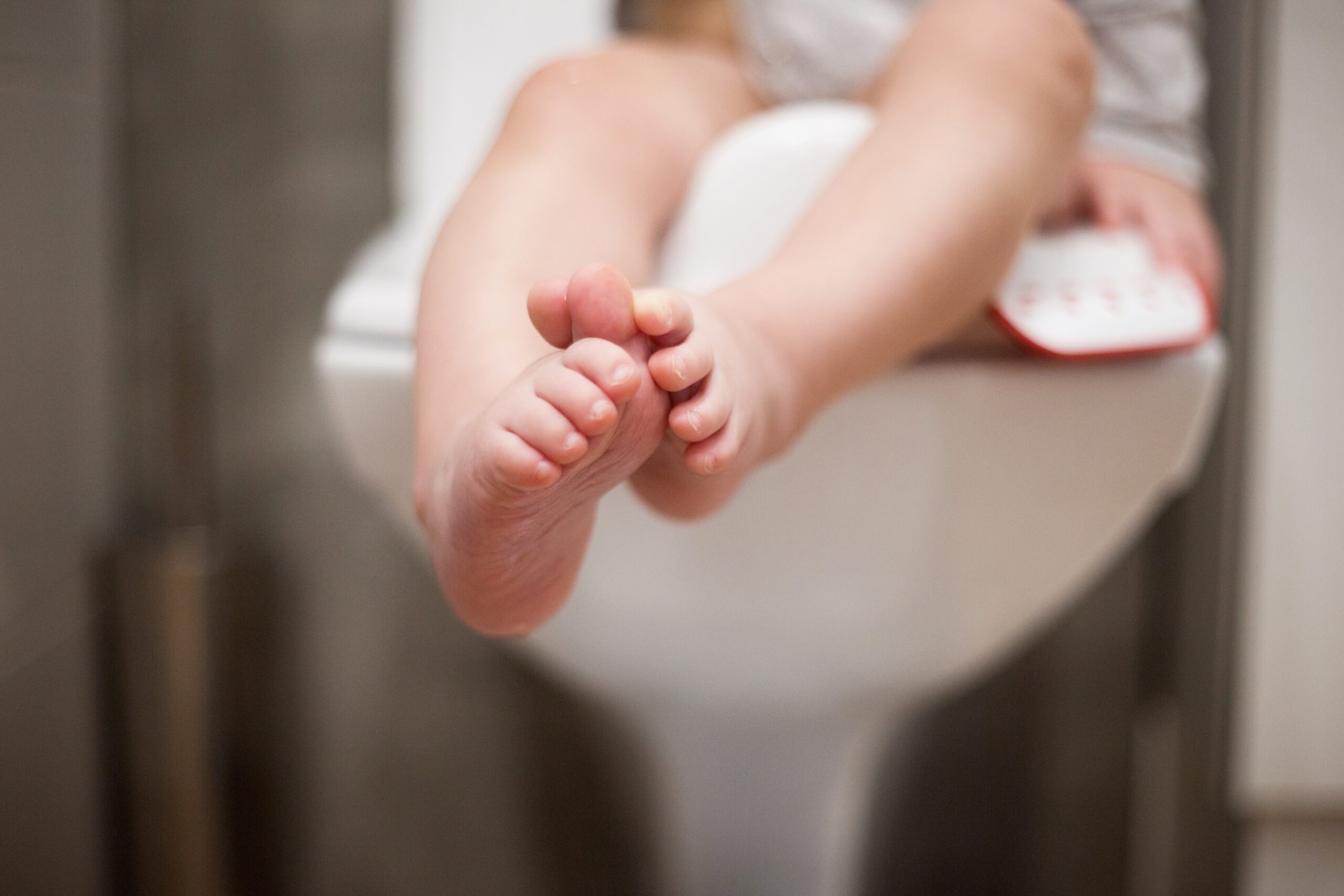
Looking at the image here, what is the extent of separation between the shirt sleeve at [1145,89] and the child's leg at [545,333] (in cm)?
21

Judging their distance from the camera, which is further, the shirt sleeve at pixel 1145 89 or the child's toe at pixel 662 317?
the shirt sleeve at pixel 1145 89

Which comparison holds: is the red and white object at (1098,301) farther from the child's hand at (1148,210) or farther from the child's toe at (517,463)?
the child's toe at (517,463)

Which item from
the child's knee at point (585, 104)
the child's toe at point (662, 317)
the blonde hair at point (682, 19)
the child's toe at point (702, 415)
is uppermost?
the blonde hair at point (682, 19)

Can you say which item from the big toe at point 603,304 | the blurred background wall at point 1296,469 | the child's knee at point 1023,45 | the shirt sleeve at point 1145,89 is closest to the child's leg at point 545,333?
the big toe at point 603,304

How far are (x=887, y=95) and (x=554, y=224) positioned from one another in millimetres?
165

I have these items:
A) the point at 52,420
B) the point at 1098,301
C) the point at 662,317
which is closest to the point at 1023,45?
the point at 1098,301

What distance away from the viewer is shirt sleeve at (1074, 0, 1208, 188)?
0.56 meters

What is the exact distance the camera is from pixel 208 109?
849 mm

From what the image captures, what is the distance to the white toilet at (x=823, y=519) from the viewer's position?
16.4 inches

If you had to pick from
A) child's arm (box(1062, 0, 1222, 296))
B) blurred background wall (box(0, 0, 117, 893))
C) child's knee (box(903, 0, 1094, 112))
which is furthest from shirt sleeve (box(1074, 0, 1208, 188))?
blurred background wall (box(0, 0, 117, 893))

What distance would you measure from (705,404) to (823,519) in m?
0.19

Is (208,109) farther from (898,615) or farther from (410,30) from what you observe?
(898,615)

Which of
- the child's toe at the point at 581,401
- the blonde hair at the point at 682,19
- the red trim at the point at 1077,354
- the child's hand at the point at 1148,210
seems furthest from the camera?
the blonde hair at the point at 682,19

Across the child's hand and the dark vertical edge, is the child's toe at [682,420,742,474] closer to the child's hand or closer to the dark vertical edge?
the child's hand
